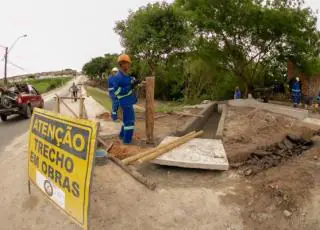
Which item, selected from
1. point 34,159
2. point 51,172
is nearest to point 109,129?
point 34,159

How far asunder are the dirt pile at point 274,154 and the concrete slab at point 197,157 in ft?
1.56

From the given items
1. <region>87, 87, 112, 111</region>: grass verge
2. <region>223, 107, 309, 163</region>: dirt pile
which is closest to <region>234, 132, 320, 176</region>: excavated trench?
<region>223, 107, 309, 163</region>: dirt pile

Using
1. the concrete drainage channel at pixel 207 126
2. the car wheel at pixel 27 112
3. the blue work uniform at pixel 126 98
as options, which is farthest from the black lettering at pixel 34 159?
the car wheel at pixel 27 112

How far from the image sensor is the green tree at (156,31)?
1747 centimetres

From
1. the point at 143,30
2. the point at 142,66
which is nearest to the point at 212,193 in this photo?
the point at 143,30

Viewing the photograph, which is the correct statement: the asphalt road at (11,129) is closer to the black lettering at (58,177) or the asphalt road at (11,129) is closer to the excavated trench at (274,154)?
the black lettering at (58,177)

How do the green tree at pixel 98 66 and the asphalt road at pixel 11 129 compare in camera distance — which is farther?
the green tree at pixel 98 66

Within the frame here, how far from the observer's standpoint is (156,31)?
17719mm

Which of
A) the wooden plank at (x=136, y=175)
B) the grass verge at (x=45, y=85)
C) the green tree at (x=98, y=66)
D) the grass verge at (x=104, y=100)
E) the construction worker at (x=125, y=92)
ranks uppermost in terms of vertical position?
the green tree at (x=98, y=66)

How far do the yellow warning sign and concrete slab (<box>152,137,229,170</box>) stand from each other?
→ 2193 mm

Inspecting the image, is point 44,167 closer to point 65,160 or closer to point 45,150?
point 45,150

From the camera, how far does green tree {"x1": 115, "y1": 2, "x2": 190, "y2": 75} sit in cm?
1747

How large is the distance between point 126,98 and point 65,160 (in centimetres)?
357

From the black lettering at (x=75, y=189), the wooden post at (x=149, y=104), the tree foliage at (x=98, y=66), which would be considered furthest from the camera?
the tree foliage at (x=98, y=66)
